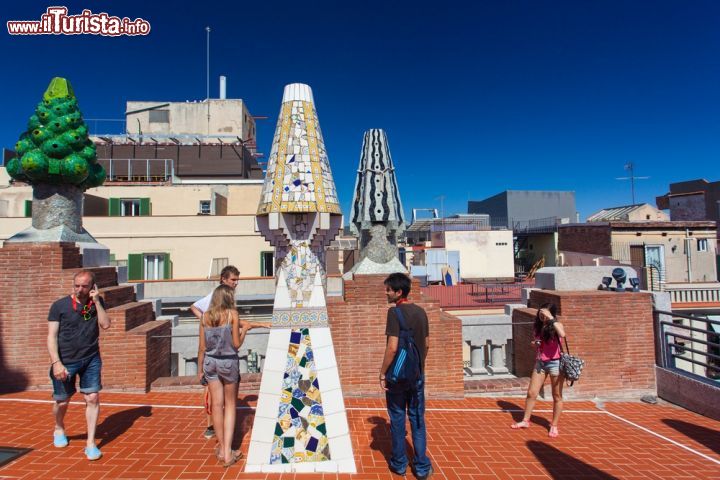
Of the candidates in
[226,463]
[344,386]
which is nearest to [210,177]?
[344,386]

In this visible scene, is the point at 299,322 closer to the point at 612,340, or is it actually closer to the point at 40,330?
the point at 40,330

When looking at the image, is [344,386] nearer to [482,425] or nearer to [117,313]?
[482,425]

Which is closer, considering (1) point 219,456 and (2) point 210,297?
(1) point 219,456

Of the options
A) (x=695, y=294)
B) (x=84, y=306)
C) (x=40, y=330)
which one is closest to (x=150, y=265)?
(x=40, y=330)

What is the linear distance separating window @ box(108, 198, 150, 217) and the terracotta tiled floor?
Result: 13614mm

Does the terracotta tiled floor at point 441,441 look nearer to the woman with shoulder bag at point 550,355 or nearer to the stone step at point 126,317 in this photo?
the woman with shoulder bag at point 550,355

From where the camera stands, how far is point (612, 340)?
234 inches

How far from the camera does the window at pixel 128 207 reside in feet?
56.7

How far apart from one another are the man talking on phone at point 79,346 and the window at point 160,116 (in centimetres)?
2489

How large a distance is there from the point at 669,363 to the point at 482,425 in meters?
3.55

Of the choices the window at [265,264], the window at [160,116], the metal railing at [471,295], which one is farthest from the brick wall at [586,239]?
the window at [160,116]

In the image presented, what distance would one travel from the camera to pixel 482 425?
15.6ft

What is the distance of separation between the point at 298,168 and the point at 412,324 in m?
1.99

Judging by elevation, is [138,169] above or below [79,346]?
above
